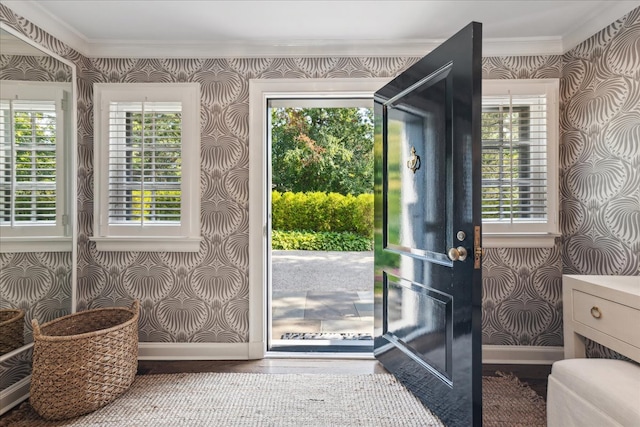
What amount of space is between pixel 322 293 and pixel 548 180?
11.0 ft

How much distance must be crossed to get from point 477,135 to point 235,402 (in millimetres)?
1987

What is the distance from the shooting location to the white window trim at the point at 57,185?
6.56ft

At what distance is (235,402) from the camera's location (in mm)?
2135

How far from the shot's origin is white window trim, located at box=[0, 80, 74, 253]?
2.00m

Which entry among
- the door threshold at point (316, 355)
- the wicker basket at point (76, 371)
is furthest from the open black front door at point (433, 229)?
the wicker basket at point (76, 371)

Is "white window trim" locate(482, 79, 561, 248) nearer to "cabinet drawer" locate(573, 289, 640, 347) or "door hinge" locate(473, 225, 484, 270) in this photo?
"cabinet drawer" locate(573, 289, 640, 347)

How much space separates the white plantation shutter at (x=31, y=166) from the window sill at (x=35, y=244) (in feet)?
0.12

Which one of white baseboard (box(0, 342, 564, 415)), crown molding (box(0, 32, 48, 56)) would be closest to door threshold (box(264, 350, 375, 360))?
white baseboard (box(0, 342, 564, 415))

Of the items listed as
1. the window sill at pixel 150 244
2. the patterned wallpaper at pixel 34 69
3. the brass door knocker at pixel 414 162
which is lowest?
the window sill at pixel 150 244

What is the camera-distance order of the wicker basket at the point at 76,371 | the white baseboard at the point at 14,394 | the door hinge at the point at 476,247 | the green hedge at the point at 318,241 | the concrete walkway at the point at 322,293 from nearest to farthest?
1. the door hinge at the point at 476,247
2. the wicker basket at the point at 76,371
3. the white baseboard at the point at 14,394
4. the concrete walkway at the point at 322,293
5. the green hedge at the point at 318,241

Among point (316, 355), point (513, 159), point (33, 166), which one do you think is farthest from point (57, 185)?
point (513, 159)

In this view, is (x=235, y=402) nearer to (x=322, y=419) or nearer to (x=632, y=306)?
(x=322, y=419)

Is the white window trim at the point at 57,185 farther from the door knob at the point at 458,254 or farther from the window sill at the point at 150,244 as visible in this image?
the door knob at the point at 458,254

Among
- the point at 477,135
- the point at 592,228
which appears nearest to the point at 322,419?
the point at 477,135
